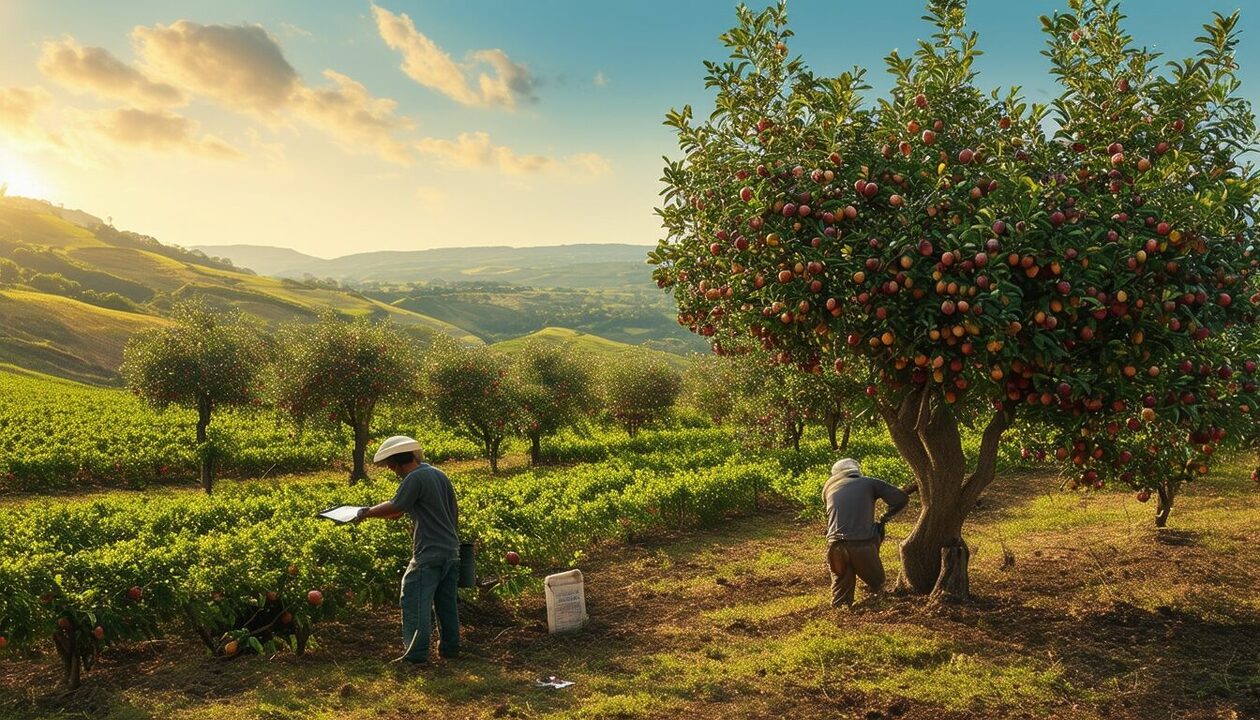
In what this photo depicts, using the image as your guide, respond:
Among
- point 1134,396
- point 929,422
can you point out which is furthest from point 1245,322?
point 929,422

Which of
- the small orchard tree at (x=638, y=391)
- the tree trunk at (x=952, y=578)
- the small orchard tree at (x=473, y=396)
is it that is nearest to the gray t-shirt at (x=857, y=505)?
the tree trunk at (x=952, y=578)

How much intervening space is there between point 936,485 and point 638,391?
Result: 33013 millimetres

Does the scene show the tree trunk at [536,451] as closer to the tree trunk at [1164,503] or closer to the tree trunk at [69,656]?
the tree trunk at [1164,503]

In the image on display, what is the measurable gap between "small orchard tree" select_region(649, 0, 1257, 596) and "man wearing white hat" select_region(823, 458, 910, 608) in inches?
58.1

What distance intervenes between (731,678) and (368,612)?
5.42 metres

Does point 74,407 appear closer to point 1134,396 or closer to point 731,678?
point 731,678

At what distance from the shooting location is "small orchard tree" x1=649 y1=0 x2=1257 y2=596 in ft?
23.0

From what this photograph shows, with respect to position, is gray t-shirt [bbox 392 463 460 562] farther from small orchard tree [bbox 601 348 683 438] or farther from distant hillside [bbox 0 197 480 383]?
distant hillside [bbox 0 197 480 383]

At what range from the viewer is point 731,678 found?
7867 mm

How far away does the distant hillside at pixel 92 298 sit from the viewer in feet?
292

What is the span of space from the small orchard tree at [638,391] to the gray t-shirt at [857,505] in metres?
32.5

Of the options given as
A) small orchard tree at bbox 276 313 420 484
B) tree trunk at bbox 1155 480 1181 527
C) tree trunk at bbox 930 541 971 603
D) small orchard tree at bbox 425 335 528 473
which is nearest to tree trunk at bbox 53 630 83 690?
tree trunk at bbox 930 541 971 603

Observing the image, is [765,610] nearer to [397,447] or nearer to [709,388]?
[397,447]

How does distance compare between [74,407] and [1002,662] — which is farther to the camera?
[74,407]
